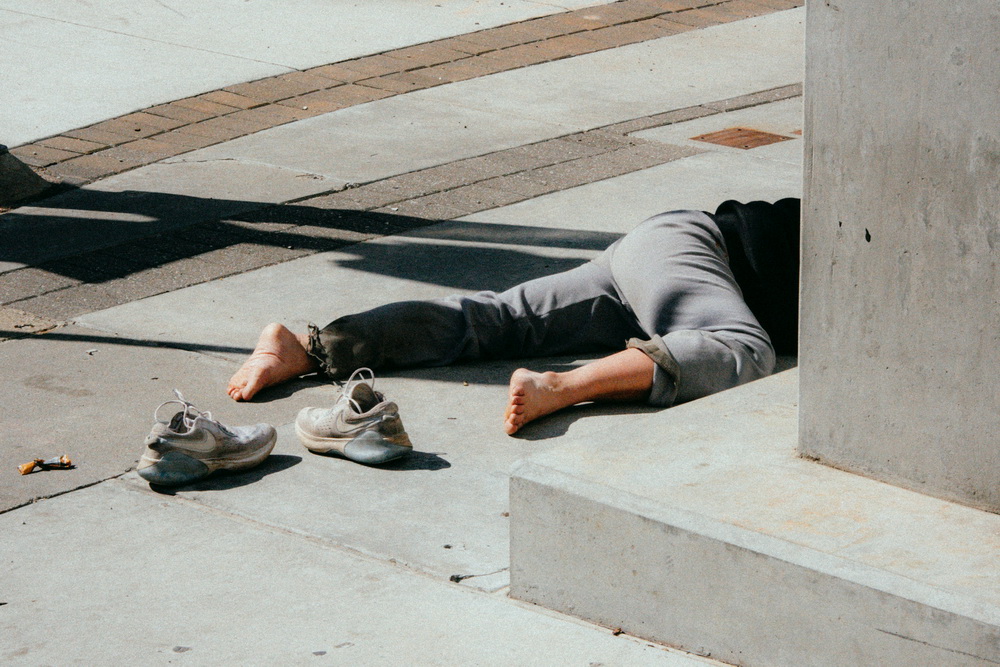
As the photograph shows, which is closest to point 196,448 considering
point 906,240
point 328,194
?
point 906,240

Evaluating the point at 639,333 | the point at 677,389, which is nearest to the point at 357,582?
the point at 677,389

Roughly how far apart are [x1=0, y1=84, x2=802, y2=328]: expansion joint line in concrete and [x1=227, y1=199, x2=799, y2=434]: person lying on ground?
3.31 ft

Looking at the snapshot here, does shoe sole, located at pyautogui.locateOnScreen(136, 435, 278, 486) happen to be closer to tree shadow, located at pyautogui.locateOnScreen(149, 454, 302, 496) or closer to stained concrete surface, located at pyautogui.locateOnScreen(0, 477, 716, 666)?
tree shadow, located at pyautogui.locateOnScreen(149, 454, 302, 496)

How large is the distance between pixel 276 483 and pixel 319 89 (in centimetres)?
459

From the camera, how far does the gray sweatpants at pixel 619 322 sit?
12.7ft

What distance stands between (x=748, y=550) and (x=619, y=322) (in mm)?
1767

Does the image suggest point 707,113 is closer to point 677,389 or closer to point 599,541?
point 677,389

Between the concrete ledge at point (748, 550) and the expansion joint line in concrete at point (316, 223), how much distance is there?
245cm

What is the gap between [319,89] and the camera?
308 inches

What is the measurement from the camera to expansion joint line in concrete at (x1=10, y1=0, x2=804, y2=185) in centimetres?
682

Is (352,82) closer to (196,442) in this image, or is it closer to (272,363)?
(272,363)

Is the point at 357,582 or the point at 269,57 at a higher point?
the point at 269,57

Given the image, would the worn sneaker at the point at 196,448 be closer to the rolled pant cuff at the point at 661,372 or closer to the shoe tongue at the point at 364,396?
the shoe tongue at the point at 364,396

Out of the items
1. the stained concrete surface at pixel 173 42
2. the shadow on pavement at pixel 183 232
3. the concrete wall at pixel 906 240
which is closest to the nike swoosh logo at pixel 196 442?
the concrete wall at pixel 906 240
